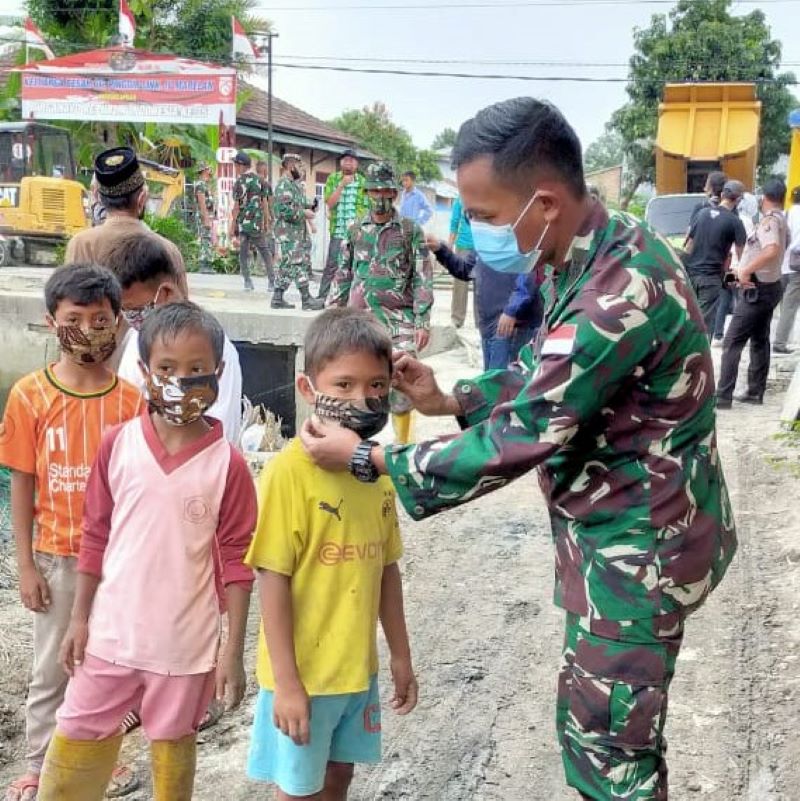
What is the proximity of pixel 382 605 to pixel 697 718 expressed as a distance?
5.34 ft

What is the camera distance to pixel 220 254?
1952 centimetres

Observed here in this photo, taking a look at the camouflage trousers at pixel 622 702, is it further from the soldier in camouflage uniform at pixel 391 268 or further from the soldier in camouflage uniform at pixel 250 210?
the soldier in camouflage uniform at pixel 250 210

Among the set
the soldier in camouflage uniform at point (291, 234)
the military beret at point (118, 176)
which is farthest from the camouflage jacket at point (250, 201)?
the military beret at point (118, 176)

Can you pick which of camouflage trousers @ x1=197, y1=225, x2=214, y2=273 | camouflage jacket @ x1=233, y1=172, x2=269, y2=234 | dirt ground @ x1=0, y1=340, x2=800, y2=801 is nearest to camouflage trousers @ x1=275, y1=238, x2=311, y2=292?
camouflage jacket @ x1=233, y1=172, x2=269, y2=234

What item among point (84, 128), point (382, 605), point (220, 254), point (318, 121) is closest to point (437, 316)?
point (220, 254)

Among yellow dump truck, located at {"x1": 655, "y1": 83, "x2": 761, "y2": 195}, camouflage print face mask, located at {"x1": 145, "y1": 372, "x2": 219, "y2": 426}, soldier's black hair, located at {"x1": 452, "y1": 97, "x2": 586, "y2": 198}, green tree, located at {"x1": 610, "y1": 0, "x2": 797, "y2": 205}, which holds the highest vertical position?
green tree, located at {"x1": 610, "y1": 0, "x2": 797, "y2": 205}

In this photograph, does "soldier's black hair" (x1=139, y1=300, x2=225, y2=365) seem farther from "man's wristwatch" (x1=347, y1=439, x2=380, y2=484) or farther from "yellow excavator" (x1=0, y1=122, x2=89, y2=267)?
"yellow excavator" (x1=0, y1=122, x2=89, y2=267)

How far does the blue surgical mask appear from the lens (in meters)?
2.03

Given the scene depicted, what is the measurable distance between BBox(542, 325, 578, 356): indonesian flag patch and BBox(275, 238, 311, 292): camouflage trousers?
33.9 ft

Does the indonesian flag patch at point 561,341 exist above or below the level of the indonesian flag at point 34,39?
below

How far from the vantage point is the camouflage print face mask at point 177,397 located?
91.2 inches

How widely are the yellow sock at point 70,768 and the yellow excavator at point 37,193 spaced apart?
18132mm

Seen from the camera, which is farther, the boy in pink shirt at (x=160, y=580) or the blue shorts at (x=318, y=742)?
the boy in pink shirt at (x=160, y=580)

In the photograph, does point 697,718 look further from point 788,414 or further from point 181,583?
point 788,414
